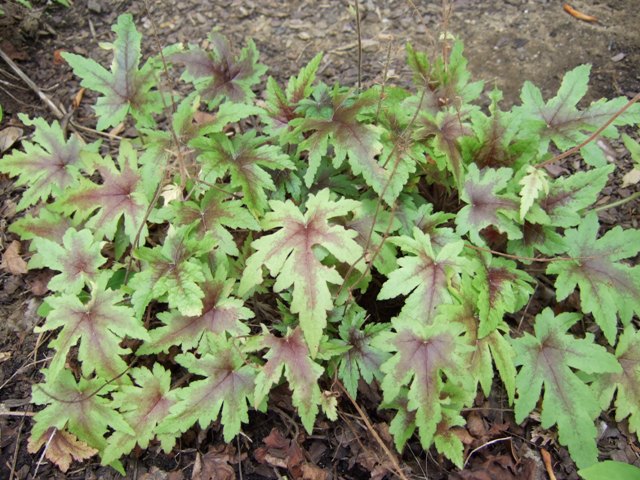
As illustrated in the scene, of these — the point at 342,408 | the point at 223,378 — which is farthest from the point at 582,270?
the point at 223,378

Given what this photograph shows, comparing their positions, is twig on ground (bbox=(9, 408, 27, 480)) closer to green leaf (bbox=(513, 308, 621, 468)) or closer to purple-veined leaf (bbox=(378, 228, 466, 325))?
purple-veined leaf (bbox=(378, 228, 466, 325))

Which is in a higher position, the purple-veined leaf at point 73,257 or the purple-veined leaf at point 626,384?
the purple-veined leaf at point 73,257

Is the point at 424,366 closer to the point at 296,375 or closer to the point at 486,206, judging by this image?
the point at 296,375

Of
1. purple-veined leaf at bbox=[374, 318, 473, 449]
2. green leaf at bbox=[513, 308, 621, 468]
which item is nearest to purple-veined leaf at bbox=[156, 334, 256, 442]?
purple-veined leaf at bbox=[374, 318, 473, 449]

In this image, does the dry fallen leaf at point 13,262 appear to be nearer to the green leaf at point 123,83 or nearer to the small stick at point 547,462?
the green leaf at point 123,83

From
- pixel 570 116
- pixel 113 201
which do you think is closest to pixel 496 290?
pixel 570 116

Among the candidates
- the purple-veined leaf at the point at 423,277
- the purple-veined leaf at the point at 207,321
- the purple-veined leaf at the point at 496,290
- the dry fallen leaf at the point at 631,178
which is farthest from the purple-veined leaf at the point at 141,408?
the dry fallen leaf at the point at 631,178
